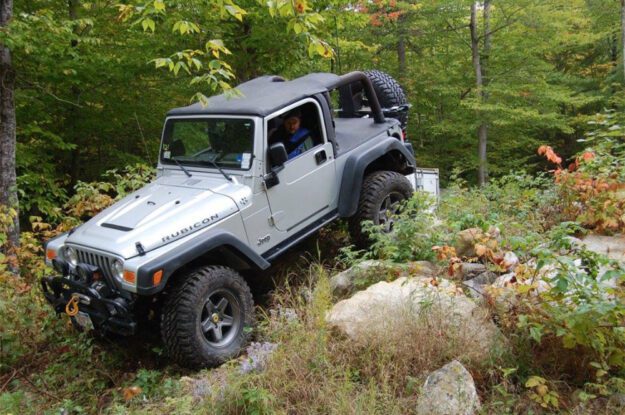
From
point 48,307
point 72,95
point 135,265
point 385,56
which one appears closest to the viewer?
point 135,265

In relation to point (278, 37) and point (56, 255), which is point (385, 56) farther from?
point (56, 255)

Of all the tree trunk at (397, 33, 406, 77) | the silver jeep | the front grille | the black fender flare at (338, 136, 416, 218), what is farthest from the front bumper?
the tree trunk at (397, 33, 406, 77)

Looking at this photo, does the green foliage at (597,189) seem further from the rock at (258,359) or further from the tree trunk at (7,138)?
the tree trunk at (7,138)

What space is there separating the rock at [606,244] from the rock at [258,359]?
2793 millimetres

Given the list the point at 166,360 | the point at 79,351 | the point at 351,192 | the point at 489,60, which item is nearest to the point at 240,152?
the point at 351,192

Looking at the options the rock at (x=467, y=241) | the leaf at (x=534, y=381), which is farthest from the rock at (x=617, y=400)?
the rock at (x=467, y=241)

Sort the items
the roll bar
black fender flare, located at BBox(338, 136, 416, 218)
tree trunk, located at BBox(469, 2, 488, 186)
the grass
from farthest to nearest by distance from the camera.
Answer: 1. tree trunk, located at BBox(469, 2, 488, 186)
2. the roll bar
3. black fender flare, located at BBox(338, 136, 416, 218)
4. the grass

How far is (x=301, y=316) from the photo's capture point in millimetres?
4047

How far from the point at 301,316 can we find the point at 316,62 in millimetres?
7904

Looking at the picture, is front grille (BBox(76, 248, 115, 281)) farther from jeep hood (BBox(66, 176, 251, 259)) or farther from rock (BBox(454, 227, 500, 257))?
rock (BBox(454, 227, 500, 257))

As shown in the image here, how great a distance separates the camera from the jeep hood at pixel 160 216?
387 cm

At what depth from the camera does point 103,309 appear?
149 inches

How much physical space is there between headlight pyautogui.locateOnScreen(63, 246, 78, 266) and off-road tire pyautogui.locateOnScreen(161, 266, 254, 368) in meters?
0.93

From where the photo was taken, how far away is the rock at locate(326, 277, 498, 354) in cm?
336
